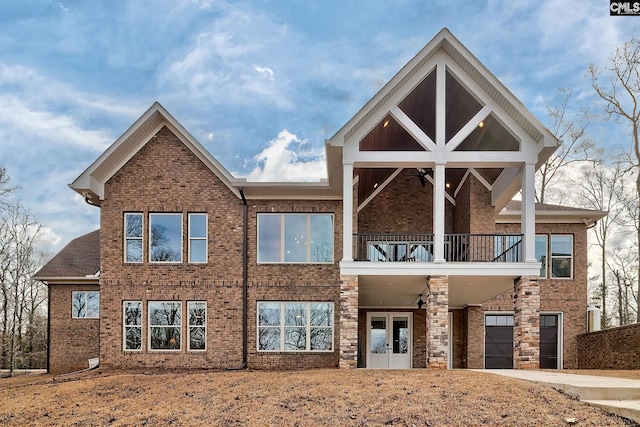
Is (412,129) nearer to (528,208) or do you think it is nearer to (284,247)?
(528,208)

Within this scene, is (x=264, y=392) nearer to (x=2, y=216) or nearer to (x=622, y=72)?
(x=622, y=72)

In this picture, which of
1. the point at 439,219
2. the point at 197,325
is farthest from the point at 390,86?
the point at 197,325

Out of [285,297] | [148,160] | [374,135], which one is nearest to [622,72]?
[374,135]

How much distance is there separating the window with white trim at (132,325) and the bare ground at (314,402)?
4.68 m

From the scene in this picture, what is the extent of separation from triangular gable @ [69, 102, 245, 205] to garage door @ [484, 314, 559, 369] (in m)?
9.87

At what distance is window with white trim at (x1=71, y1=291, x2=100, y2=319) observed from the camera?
19.2 meters

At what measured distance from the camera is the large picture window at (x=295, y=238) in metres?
15.8

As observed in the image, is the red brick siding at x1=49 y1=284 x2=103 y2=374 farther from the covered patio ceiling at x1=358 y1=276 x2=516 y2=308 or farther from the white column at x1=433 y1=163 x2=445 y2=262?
the white column at x1=433 y1=163 x2=445 y2=262

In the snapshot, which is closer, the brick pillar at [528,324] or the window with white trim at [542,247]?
the brick pillar at [528,324]

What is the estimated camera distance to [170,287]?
15.5m

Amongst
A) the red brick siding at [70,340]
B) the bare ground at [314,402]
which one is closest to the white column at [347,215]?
the bare ground at [314,402]

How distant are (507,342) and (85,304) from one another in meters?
15.4

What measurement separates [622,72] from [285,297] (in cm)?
1815

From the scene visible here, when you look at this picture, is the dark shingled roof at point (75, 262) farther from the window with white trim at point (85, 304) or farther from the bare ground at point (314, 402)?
the bare ground at point (314, 402)
